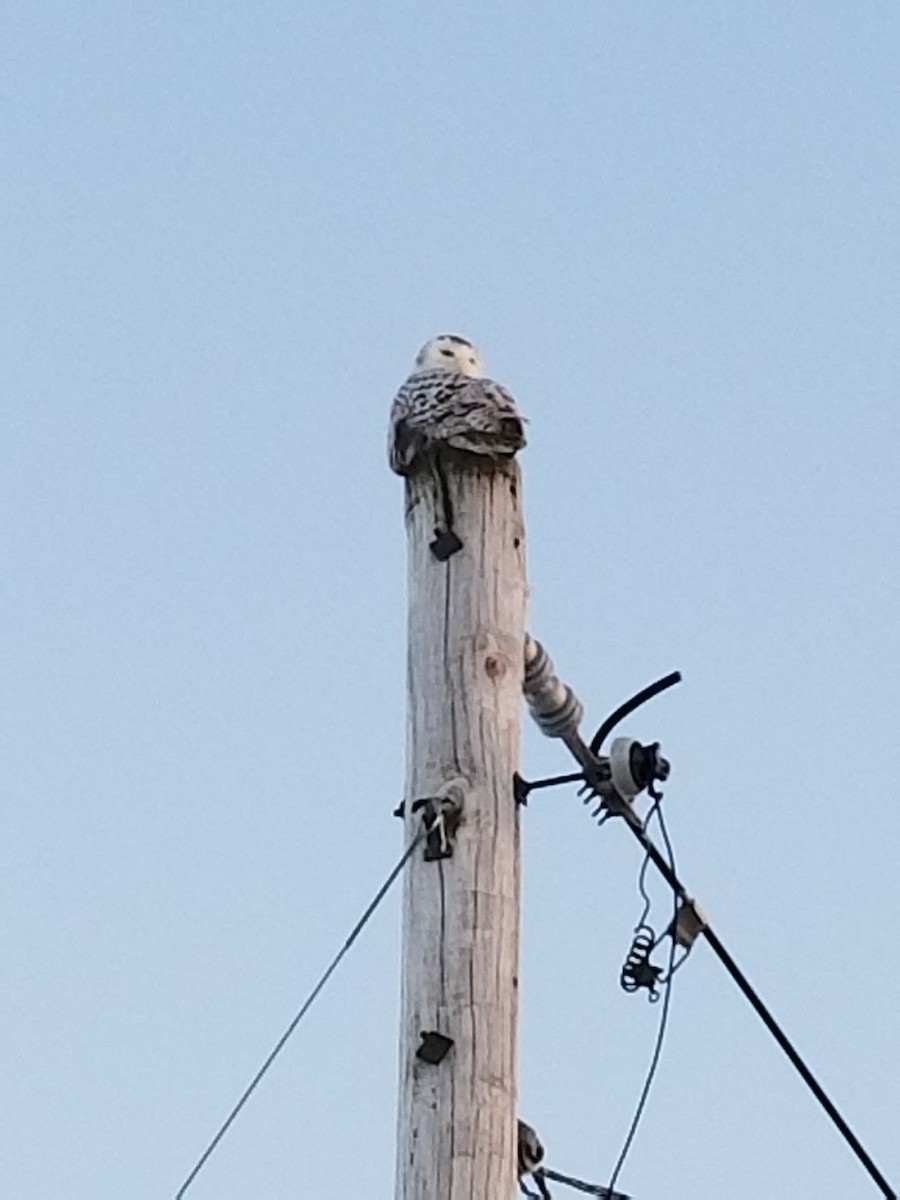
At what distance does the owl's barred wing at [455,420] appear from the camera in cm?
601

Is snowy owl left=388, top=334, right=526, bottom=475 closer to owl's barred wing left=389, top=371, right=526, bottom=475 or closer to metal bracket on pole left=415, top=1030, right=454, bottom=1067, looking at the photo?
owl's barred wing left=389, top=371, right=526, bottom=475

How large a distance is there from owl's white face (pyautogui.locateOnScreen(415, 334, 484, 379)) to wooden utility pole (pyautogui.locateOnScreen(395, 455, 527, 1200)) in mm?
316

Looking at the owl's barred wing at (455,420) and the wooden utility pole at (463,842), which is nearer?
the wooden utility pole at (463,842)

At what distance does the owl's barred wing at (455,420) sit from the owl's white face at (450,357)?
10 centimetres

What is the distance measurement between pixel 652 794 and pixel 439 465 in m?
0.86

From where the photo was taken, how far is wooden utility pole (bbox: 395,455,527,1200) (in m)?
5.36

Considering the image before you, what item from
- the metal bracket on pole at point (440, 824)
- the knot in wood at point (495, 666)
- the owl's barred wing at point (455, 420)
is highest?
the owl's barred wing at point (455, 420)

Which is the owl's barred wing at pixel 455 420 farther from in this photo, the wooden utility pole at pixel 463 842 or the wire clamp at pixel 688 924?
the wire clamp at pixel 688 924

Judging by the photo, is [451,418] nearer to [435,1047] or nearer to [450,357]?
[450,357]

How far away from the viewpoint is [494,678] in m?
5.81

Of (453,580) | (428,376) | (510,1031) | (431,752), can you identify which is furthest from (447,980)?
(428,376)

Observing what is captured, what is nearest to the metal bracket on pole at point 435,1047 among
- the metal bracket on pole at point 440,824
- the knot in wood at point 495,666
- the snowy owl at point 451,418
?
the metal bracket on pole at point 440,824

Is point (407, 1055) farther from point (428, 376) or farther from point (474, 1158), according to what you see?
point (428, 376)

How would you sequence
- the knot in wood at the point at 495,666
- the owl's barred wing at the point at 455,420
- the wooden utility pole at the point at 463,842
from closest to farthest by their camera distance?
the wooden utility pole at the point at 463,842
the knot in wood at the point at 495,666
the owl's barred wing at the point at 455,420
